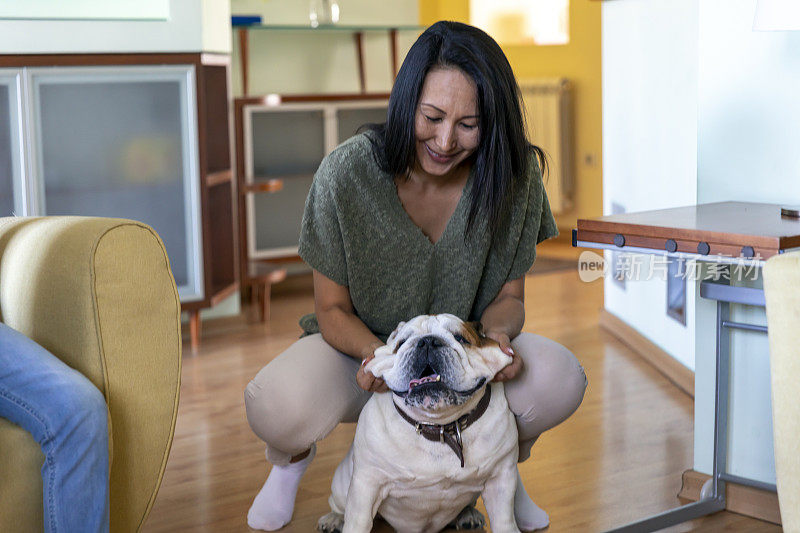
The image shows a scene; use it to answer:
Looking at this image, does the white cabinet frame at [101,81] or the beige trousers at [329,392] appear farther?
the white cabinet frame at [101,81]

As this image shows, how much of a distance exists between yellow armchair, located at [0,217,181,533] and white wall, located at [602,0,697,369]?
1754 mm

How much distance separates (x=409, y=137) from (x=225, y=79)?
2.06 meters

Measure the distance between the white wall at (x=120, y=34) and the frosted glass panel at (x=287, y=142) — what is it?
0.76 metres

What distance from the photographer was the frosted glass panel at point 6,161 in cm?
304

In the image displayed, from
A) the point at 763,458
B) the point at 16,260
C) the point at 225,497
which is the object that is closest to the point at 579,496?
the point at 763,458

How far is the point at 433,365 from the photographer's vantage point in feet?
4.59

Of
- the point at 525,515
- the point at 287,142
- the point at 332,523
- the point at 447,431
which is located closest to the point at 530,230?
the point at 447,431

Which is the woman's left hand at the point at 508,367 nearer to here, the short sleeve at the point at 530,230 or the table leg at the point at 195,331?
the short sleeve at the point at 530,230

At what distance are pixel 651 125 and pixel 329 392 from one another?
1.88m

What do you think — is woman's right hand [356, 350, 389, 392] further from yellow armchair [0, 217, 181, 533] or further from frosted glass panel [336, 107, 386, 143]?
frosted glass panel [336, 107, 386, 143]

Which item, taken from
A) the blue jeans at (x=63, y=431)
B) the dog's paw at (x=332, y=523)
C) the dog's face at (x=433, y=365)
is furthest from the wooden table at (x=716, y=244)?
the blue jeans at (x=63, y=431)

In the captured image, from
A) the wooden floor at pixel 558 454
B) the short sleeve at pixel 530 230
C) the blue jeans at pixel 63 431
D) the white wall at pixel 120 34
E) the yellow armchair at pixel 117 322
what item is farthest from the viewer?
the white wall at pixel 120 34

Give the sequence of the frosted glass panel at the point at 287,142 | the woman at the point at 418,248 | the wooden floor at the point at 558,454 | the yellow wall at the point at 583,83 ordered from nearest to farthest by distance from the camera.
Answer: the woman at the point at 418,248
the wooden floor at the point at 558,454
the frosted glass panel at the point at 287,142
the yellow wall at the point at 583,83

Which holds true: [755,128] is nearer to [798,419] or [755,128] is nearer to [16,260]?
[798,419]
